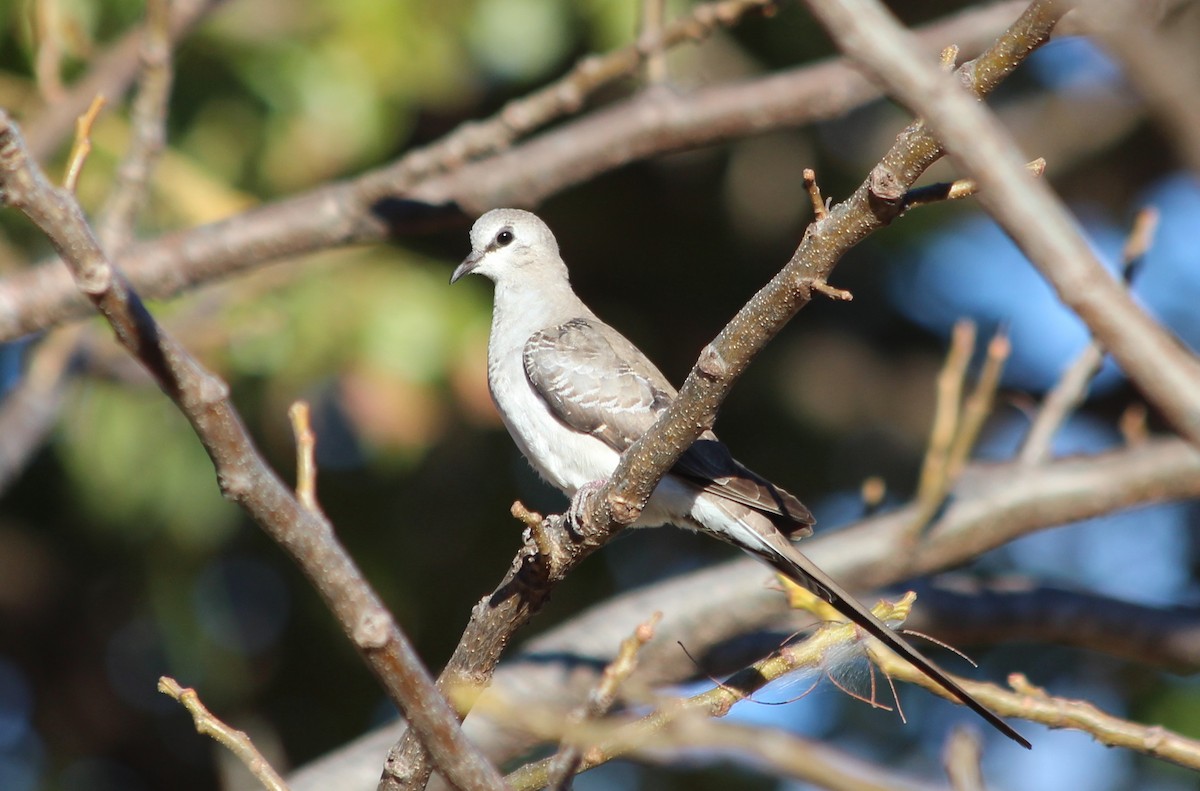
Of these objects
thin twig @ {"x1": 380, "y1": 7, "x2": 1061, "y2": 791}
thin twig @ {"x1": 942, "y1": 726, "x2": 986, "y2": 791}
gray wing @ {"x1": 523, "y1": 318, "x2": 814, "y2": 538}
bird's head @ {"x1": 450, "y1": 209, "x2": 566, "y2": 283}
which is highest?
bird's head @ {"x1": 450, "y1": 209, "x2": 566, "y2": 283}

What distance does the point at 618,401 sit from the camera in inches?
186

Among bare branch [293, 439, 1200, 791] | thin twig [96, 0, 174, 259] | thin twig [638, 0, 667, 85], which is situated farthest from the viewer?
bare branch [293, 439, 1200, 791]

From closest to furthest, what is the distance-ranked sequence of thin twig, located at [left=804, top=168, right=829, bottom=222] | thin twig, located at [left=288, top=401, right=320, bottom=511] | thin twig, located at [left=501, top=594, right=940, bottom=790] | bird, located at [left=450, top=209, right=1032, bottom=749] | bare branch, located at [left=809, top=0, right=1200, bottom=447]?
bare branch, located at [left=809, top=0, right=1200, bottom=447], thin twig, located at [left=804, top=168, right=829, bottom=222], thin twig, located at [left=501, top=594, right=940, bottom=790], thin twig, located at [left=288, top=401, right=320, bottom=511], bird, located at [left=450, top=209, right=1032, bottom=749]

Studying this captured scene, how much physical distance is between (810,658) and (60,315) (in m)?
3.03

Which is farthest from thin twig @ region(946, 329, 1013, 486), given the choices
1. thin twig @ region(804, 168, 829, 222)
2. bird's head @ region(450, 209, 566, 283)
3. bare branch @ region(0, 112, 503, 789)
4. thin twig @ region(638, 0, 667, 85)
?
bare branch @ region(0, 112, 503, 789)

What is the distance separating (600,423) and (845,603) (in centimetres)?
134

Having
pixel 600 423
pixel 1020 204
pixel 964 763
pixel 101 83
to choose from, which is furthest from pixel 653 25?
pixel 1020 204

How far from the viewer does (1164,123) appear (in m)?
1.07

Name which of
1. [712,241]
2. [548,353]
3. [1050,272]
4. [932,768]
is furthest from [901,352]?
[1050,272]

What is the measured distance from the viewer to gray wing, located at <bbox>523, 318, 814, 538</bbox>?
4.32 metres

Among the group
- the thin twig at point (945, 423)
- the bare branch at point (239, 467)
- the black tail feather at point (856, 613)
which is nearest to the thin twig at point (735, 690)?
the black tail feather at point (856, 613)

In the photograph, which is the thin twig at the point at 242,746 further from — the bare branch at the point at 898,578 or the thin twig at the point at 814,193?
the bare branch at the point at 898,578

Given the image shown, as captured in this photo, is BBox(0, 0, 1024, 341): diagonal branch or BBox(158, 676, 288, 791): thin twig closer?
BBox(158, 676, 288, 791): thin twig

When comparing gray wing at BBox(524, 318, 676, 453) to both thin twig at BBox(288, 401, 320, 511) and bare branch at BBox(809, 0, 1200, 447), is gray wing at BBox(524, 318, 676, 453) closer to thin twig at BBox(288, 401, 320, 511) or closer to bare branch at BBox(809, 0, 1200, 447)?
thin twig at BBox(288, 401, 320, 511)
